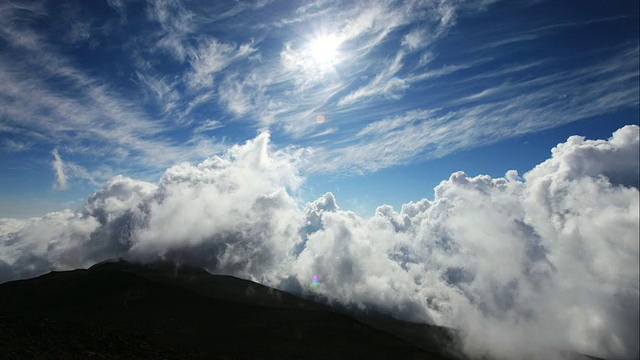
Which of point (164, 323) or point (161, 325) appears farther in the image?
point (164, 323)

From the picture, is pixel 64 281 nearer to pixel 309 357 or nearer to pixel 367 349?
pixel 309 357

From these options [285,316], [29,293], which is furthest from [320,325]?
[29,293]

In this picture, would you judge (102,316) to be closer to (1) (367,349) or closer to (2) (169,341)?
(2) (169,341)

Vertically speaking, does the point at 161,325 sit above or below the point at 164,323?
below

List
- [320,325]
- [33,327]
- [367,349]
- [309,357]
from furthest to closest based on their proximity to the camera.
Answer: [320,325] < [367,349] < [309,357] < [33,327]

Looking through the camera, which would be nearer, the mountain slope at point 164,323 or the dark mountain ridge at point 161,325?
the dark mountain ridge at point 161,325

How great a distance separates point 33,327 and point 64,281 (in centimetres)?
11277

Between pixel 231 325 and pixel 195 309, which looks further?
pixel 195 309

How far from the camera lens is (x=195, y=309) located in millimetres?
138125

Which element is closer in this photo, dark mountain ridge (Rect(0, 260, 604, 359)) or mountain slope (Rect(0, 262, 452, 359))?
dark mountain ridge (Rect(0, 260, 604, 359))

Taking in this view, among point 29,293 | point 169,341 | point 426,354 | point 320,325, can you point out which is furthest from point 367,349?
point 29,293

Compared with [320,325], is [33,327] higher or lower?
lower

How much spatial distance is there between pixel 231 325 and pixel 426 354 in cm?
7479

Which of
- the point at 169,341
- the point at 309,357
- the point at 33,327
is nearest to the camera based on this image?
the point at 33,327
